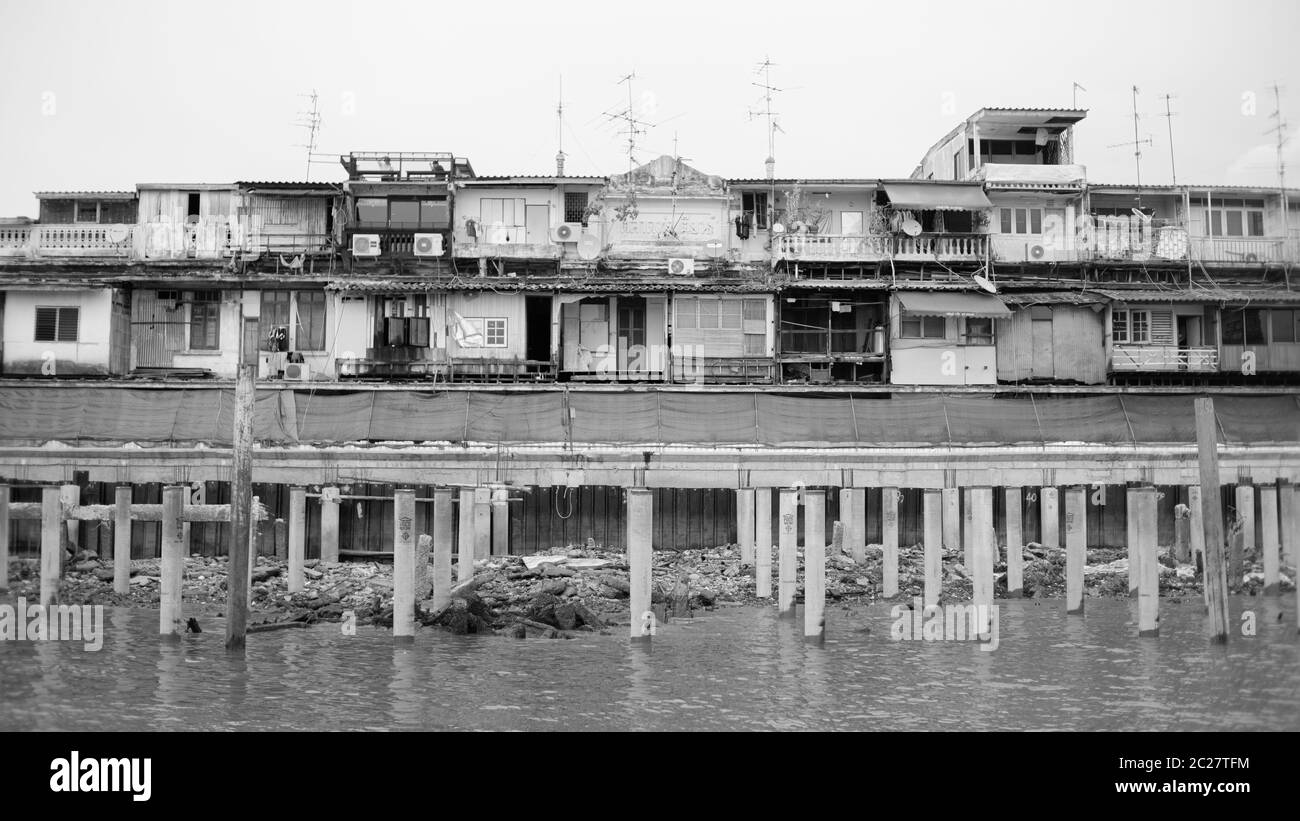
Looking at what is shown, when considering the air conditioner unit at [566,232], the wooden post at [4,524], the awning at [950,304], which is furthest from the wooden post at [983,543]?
the air conditioner unit at [566,232]

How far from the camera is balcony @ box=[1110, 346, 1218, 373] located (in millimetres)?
40062

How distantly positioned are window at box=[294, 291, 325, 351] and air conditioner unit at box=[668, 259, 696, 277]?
12.6 meters

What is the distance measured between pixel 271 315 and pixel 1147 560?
30.6 m

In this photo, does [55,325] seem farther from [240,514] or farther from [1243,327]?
[1243,327]

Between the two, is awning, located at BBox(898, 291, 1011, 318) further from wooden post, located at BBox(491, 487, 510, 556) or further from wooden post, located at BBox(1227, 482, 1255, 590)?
wooden post, located at BBox(491, 487, 510, 556)

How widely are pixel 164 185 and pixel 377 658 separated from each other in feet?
90.2

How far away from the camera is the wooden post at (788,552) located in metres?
24.2

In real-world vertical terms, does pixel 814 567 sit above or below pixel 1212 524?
below


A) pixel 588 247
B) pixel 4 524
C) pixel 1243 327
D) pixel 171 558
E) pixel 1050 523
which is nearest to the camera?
pixel 171 558

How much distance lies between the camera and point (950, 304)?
3953cm

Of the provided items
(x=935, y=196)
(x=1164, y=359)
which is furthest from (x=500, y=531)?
(x=1164, y=359)

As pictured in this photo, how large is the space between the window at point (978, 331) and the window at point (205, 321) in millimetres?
26800
